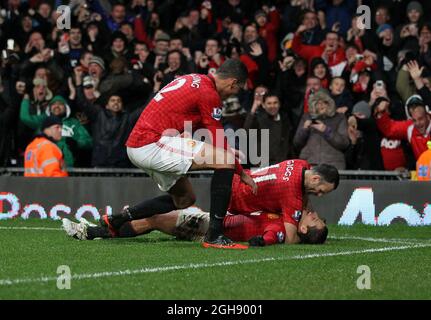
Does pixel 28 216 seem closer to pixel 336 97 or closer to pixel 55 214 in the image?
pixel 55 214

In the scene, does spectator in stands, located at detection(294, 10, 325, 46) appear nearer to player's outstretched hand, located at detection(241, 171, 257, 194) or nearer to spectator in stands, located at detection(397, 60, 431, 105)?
spectator in stands, located at detection(397, 60, 431, 105)

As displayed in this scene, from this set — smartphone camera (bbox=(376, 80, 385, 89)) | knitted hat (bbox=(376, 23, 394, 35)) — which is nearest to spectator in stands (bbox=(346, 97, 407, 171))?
smartphone camera (bbox=(376, 80, 385, 89))

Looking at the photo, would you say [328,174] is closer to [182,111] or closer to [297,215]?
[297,215]

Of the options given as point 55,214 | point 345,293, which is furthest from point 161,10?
point 345,293

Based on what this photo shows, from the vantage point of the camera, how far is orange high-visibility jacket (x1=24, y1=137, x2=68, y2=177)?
51.4ft

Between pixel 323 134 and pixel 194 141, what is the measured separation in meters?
4.60

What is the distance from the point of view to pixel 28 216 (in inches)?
606

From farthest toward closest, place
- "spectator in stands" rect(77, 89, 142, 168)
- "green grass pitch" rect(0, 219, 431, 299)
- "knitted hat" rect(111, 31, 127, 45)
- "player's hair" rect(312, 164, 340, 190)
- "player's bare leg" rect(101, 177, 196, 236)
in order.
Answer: "knitted hat" rect(111, 31, 127, 45), "spectator in stands" rect(77, 89, 142, 168), "player's bare leg" rect(101, 177, 196, 236), "player's hair" rect(312, 164, 340, 190), "green grass pitch" rect(0, 219, 431, 299)

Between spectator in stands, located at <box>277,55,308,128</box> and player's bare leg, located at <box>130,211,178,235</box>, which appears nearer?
player's bare leg, located at <box>130,211,178,235</box>

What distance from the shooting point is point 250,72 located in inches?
691

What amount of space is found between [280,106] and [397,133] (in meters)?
2.07

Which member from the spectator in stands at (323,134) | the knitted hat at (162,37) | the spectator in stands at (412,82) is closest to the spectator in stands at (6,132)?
the knitted hat at (162,37)

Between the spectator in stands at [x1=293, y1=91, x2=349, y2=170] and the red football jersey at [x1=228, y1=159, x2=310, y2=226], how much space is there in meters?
3.77

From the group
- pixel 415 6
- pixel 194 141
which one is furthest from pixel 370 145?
pixel 194 141
